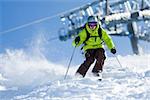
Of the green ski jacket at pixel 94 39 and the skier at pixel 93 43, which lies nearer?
the skier at pixel 93 43

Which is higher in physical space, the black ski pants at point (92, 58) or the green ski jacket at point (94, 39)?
the green ski jacket at point (94, 39)

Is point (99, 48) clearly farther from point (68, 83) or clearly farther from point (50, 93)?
point (50, 93)

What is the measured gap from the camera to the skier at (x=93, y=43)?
12.4 meters

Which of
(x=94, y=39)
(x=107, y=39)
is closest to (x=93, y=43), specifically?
(x=94, y=39)

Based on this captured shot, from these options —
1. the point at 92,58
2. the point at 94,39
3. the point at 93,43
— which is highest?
the point at 94,39

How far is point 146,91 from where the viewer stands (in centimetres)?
876

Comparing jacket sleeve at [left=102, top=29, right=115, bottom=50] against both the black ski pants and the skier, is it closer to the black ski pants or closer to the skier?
the skier

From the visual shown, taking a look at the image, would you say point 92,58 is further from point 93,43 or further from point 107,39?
point 107,39

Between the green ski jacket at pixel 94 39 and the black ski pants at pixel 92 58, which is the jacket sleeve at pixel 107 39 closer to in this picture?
the green ski jacket at pixel 94 39

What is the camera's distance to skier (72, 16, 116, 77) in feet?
40.8

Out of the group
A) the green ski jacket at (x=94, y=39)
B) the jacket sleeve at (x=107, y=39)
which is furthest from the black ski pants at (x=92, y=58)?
the jacket sleeve at (x=107, y=39)

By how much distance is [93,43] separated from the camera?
12.7m

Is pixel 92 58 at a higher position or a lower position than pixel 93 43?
lower

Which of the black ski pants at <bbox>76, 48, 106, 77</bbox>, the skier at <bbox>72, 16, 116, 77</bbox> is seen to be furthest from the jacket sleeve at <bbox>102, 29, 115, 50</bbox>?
the black ski pants at <bbox>76, 48, 106, 77</bbox>
